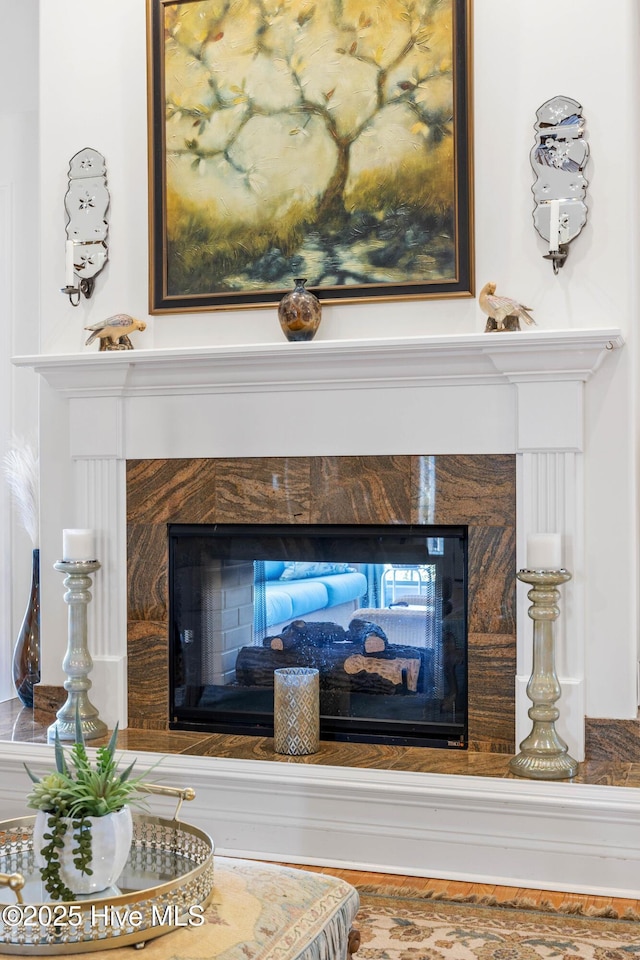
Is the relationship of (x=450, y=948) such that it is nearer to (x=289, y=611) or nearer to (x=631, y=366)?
(x=289, y=611)

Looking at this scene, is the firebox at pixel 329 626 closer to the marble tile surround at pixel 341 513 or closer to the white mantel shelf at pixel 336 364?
the marble tile surround at pixel 341 513

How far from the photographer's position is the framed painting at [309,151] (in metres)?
3.14

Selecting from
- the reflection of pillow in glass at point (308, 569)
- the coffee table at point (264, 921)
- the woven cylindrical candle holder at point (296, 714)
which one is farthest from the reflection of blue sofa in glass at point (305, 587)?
the coffee table at point (264, 921)

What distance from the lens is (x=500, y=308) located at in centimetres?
300

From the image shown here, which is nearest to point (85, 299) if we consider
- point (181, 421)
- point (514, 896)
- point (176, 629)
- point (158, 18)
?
point (181, 421)

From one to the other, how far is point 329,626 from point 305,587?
0.15 metres

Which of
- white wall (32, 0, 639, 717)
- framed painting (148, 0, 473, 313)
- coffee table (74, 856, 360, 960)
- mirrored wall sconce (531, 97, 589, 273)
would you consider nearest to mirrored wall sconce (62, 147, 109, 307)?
framed painting (148, 0, 473, 313)

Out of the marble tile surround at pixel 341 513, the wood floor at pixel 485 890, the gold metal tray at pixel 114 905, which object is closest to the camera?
the gold metal tray at pixel 114 905

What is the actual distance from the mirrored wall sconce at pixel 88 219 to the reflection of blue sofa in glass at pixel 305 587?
Answer: 116 cm

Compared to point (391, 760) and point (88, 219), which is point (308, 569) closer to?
point (391, 760)

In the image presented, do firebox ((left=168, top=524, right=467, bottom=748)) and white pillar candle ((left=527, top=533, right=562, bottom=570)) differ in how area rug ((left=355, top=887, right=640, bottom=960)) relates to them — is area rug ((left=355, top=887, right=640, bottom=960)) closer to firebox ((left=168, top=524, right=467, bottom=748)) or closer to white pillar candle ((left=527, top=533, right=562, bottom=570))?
firebox ((left=168, top=524, right=467, bottom=748))

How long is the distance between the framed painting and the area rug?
173 cm

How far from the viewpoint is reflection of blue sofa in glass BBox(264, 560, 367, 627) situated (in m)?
3.29

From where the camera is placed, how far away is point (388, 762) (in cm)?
300
